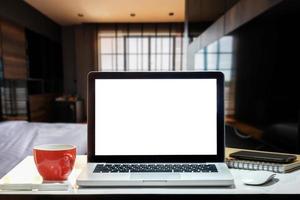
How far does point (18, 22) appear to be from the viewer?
154 inches

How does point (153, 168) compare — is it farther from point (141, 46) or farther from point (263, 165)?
point (141, 46)

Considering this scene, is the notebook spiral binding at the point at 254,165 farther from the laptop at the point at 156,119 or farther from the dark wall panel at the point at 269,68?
the dark wall panel at the point at 269,68

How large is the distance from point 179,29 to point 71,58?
244 cm

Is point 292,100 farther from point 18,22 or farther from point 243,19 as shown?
point 18,22

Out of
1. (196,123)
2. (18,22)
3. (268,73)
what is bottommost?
(196,123)

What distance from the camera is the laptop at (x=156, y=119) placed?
0.69 m

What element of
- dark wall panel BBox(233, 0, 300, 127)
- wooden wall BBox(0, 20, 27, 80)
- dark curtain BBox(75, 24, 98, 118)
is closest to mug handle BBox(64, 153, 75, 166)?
dark wall panel BBox(233, 0, 300, 127)

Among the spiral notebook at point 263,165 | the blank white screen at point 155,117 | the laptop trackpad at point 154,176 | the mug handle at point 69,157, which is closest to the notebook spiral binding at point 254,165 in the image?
the spiral notebook at point 263,165

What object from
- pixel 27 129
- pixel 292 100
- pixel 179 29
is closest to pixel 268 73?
pixel 292 100

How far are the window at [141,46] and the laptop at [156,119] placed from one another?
15.9 ft

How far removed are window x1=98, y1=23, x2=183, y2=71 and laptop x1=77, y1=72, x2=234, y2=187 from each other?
484 cm

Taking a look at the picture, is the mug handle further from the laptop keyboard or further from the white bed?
the white bed

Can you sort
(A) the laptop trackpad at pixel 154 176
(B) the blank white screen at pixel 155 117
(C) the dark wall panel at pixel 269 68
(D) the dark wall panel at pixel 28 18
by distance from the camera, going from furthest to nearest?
1. (D) the dark wall panel at pixel 28 18
2. (C) the dark wall panel at pixel 269 68
3. (B) the blank white screen at pixel 155 117
4. (A) the laptop trackpad at pixel 154 176

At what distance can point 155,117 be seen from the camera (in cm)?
70
